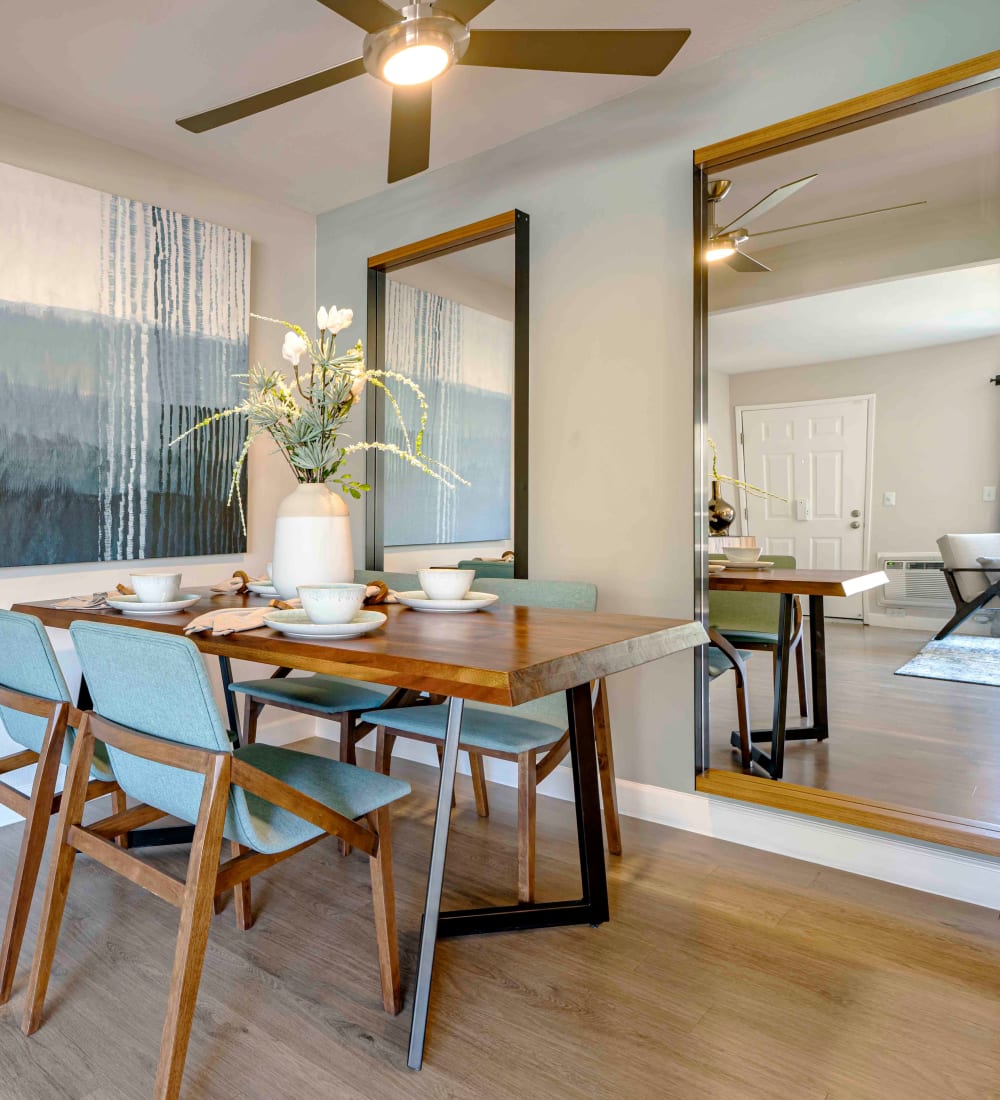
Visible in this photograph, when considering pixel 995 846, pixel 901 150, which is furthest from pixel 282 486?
pixel 995 846

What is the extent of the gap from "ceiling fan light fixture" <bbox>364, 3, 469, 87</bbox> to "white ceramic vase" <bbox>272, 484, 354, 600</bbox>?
3.49 feet

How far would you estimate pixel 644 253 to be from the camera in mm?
2502

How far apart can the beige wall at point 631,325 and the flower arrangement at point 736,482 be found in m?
0.10

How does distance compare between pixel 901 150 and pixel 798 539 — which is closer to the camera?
pixel 901 150

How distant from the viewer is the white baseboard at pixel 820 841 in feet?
6.43

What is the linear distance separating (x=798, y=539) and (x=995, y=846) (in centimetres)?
93

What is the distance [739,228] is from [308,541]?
161cm

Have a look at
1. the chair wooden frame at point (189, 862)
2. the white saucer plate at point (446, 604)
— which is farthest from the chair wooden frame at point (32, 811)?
the white saucer plate at point (446, 604)

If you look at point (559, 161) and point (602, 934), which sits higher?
point (559, 161)

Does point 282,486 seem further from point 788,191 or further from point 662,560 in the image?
point 788,191

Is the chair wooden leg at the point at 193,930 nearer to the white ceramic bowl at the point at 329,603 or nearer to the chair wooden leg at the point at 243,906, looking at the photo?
the white ceramic bowl at the point at 329,603

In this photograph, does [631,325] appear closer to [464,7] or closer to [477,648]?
[464,7]

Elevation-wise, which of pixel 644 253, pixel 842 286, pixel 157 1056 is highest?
pixel 644 253

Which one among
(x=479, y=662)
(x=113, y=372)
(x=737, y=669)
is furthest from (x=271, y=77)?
(x=737, y=669)
